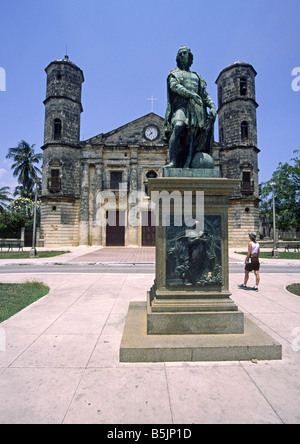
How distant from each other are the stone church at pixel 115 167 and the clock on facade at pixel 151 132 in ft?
0.36

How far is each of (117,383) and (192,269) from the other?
66.2 inches

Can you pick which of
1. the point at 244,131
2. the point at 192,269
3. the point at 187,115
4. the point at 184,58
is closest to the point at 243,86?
the point at 244,131

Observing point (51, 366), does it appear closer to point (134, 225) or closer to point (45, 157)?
point (134, 225)

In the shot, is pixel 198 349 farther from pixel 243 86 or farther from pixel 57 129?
pixel 243 86

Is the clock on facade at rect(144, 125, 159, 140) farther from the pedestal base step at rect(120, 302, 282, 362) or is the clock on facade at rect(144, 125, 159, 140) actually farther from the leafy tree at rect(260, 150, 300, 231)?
the pedestal base step at rect(120, 302, 282, 362)

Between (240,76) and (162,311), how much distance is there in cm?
3283

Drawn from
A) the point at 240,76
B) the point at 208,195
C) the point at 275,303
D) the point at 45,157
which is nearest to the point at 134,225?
the point at 45,157

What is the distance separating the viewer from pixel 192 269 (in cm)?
380

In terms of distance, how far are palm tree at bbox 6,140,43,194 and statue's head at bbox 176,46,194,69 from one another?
45301mm

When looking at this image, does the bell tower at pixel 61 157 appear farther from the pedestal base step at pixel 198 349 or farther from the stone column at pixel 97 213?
the pedestal base step at pixel 198 349

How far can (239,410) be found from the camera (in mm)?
2303

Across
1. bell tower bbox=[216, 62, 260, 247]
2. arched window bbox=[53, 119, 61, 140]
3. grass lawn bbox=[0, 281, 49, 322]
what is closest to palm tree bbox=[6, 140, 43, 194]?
arched window bbox=[53, 119, 61, 140]

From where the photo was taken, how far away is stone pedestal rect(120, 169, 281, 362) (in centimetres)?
358

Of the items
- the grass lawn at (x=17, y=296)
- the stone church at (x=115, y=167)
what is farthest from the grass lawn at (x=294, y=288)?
the stone church at (x=115, y=167)
